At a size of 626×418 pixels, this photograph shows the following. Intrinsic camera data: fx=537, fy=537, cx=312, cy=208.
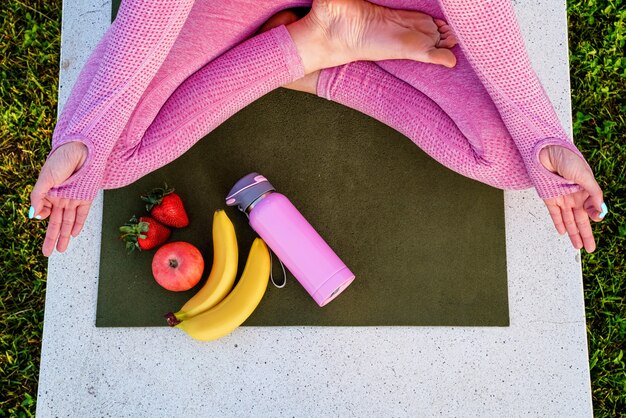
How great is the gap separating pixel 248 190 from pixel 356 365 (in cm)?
49

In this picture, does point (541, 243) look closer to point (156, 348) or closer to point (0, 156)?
point (156, 348)

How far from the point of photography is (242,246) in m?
1.32

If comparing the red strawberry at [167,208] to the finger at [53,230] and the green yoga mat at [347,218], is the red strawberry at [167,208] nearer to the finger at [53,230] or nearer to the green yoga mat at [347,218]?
the green yoga mat at [347,218]

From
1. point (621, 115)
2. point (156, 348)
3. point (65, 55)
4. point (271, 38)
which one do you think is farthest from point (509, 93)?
point (65, 55)

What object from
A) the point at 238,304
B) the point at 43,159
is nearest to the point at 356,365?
the point at 238,304

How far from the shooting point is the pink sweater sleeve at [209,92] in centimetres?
114

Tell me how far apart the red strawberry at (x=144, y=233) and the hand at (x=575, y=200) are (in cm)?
86

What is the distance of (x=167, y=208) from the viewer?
1.28m

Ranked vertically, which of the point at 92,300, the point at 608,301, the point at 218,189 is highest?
the point at 218,189

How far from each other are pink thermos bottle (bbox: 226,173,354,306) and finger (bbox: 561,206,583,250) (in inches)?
18.6

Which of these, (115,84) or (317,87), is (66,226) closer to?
(115,84)

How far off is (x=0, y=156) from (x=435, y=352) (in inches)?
49.7

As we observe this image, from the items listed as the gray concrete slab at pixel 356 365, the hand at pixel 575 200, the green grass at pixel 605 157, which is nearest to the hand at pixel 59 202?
the gray concrete slab at pixel 356 365

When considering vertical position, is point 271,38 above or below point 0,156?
above
